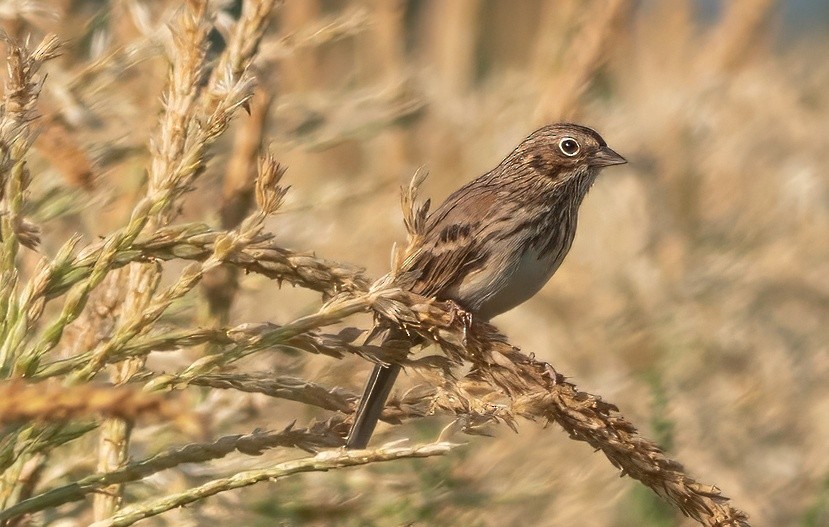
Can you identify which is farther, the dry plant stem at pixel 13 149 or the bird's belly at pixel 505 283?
the bird's belly at pixel 505 283

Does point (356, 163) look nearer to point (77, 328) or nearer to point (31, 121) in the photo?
point (77, 328)

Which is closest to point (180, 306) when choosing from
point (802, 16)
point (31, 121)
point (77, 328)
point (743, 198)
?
point (77, 328)

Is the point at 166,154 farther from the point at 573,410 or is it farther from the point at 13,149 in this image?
the point at 573,410

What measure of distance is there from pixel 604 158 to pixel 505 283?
0.68 m

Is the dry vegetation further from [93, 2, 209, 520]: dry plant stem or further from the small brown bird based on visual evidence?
the small brown bird

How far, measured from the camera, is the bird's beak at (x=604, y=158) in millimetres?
3869

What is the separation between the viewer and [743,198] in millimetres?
5758

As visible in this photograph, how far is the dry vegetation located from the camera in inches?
83.7

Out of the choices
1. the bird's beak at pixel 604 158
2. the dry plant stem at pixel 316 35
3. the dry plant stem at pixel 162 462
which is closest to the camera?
the dry plant stem at pixel 162 462

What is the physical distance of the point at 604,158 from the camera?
3881mm

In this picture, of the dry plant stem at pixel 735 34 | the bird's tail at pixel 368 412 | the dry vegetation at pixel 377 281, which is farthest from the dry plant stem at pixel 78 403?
the dry plant stem at pixel 735 34

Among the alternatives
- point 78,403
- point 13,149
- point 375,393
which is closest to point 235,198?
point 375,393

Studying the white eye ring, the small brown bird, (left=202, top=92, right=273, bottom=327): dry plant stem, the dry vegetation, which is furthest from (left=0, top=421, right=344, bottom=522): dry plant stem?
the white eye ring

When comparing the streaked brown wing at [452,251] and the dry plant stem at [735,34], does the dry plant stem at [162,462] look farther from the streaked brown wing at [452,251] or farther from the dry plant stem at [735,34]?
the dry plant stem at [735,34]
